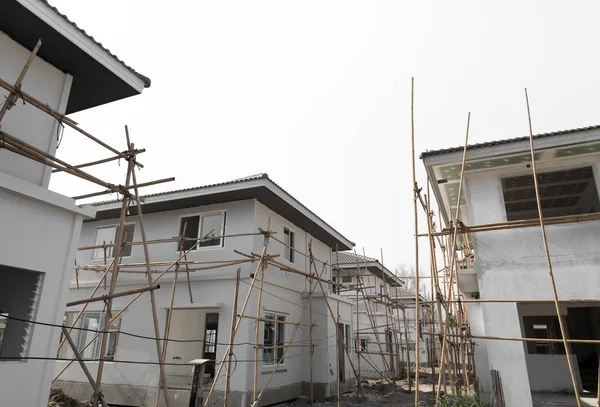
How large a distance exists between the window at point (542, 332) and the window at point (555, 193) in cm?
359

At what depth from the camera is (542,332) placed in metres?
13.5

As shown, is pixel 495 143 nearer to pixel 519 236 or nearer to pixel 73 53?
pixel 519 236

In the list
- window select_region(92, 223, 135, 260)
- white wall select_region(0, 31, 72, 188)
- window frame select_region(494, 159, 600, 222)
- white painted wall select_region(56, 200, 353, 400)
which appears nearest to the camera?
white wall select_region(0, 31, 72, 188)

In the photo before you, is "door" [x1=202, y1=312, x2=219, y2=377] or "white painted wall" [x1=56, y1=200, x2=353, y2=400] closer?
"white painted wall" [x1=56, y1=200, x2=353, y2=400]

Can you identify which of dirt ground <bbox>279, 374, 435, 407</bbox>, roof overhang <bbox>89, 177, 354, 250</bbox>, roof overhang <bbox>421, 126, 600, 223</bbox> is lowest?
dirt ground <bbox>279, 374, 435, 407</bbox>

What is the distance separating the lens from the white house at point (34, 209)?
535cm

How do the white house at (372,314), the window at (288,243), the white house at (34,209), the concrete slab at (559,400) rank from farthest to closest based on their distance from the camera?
1. the white house at (372,314)
2. the window at (288,243)
3. the concrete slab at (559,400)
4. the white house at (34,209)

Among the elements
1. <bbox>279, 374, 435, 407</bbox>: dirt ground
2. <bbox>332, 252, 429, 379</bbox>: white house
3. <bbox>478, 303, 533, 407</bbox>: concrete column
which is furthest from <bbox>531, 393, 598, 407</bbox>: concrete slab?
<bbox>332, 252, 429, 379</bbox>: white house

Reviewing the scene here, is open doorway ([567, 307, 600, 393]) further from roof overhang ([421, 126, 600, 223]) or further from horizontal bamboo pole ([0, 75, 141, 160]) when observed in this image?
horizontal bamboo pole ([0, 75, 141, 160])

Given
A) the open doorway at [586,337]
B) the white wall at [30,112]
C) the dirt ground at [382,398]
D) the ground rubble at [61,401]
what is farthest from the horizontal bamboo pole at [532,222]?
the ground rubble at [61,401]

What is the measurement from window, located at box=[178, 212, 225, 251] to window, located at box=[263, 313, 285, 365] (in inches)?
113

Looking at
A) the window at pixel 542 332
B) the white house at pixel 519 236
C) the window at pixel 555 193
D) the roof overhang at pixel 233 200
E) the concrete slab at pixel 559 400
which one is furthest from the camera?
the window at pixel 542 332

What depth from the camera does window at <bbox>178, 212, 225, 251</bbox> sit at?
1246 centimetres

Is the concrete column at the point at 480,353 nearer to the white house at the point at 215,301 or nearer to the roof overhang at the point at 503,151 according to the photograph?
the roof overhang at the point at 503,151
